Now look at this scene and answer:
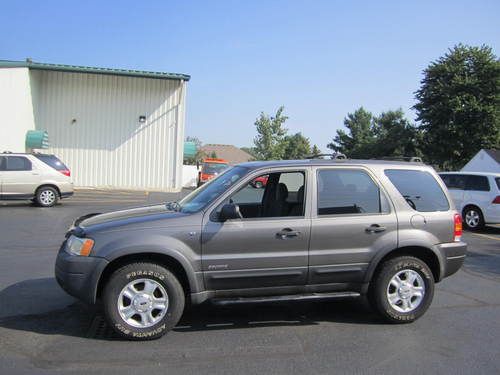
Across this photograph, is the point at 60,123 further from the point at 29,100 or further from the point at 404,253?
the point at 404,253

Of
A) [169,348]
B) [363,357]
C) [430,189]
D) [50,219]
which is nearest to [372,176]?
[430,189]

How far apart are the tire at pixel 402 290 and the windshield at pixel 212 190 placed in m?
1.81

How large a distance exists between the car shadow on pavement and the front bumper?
45 centimetres

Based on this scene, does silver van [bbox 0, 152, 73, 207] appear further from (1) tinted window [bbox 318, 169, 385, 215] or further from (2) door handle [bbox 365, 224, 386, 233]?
(2) door handle [bbox 365, 224, 386, 233]

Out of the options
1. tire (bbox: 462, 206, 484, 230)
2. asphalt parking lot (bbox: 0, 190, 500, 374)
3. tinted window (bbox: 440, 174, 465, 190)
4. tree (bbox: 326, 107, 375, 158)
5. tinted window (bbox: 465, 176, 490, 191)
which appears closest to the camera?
asphalt parking lot (bbox: 0, 190, 500, 374)

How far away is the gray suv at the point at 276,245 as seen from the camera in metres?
4.59

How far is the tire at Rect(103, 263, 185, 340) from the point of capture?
4543 mm

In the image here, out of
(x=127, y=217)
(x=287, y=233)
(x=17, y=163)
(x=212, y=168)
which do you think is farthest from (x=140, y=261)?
(x=212, y=168)

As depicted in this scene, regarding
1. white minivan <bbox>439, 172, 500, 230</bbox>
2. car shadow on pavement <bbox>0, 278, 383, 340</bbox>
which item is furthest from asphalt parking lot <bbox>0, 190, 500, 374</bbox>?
white minivan <bbox>439, 172, 500, 230</bbox>

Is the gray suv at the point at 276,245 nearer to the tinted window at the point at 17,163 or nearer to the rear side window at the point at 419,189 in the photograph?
the rear side window at the point at 419,189

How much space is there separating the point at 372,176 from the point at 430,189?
28.6 inches

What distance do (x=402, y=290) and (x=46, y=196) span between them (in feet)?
43.2

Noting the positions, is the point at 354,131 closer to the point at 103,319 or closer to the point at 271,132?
the point at 271,132

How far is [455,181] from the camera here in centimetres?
1388
